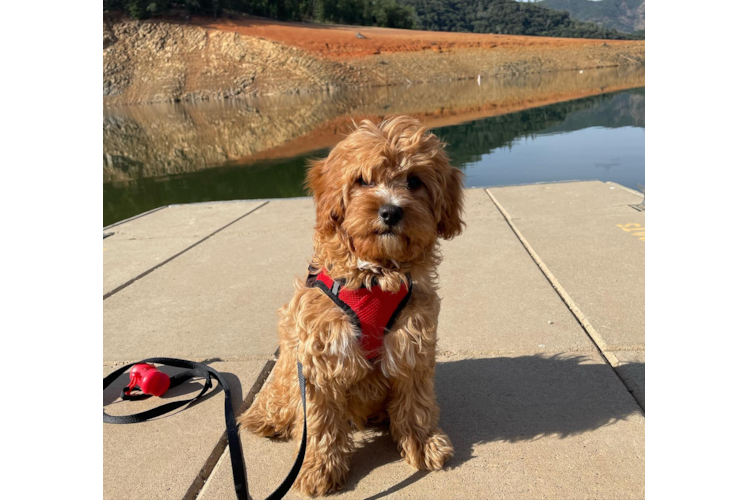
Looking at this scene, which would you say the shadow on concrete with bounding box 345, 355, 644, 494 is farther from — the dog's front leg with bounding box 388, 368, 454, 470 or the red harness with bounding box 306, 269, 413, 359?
the red harness with bounding box 306, 269, 413, 359

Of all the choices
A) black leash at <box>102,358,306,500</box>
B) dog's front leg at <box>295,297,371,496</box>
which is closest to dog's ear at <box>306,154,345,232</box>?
dog's front leg at <box>295,297,371,496</box>

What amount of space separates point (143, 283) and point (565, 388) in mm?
4746

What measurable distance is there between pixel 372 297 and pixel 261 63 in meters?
66.2

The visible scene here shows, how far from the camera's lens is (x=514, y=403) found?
332cm

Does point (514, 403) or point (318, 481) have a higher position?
point (514, 403)

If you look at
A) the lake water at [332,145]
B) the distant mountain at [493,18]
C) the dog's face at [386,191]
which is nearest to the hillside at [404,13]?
the distant mountain at [493,18]

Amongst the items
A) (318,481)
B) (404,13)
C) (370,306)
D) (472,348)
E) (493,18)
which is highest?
(493,18)

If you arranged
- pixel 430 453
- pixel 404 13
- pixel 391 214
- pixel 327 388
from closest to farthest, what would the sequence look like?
pixel 391 214
pixel 327 388
pixel 430 453
pixel 404 13

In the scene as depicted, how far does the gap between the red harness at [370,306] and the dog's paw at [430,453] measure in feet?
1.95

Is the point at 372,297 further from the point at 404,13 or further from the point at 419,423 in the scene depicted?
the point at 404,13

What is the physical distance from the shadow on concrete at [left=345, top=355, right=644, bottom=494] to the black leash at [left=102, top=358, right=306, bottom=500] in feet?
1.22

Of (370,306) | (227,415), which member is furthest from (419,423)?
(227,415)

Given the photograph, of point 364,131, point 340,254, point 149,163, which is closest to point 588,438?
point 340,254

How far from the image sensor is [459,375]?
3.70m
